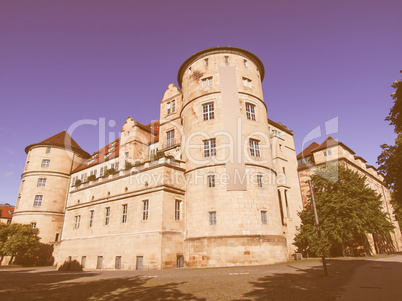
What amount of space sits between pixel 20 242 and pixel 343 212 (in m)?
45.8

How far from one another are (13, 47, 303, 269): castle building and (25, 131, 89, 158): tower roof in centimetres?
1858

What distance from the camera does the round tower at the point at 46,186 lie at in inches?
1797

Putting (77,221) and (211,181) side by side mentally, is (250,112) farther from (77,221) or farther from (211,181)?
(77,221)

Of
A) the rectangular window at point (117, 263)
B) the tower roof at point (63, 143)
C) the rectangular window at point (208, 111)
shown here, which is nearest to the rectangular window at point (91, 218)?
the rectangular window at point (117, 263)

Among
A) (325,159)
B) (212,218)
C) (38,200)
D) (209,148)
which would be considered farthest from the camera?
(38,200)

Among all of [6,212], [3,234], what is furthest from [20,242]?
[6,212]

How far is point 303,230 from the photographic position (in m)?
31.5

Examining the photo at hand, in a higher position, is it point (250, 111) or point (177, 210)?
point (250, 111)

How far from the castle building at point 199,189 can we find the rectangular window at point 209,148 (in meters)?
0.11

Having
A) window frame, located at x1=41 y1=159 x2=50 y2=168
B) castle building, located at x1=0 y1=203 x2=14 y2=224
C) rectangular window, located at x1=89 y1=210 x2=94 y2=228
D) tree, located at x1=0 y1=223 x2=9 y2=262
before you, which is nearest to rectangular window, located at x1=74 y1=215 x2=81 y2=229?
rectangular window, located at x1=89 y1=210 x2=94 y2=228

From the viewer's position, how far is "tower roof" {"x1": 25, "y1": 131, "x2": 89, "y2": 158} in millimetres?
51075

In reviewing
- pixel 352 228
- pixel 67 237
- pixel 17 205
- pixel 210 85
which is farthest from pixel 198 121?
pixel 17 205

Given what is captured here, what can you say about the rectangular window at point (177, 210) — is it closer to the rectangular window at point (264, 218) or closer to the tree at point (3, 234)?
the rectangular window at point (264, 218)

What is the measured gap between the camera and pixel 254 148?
27.2 m
